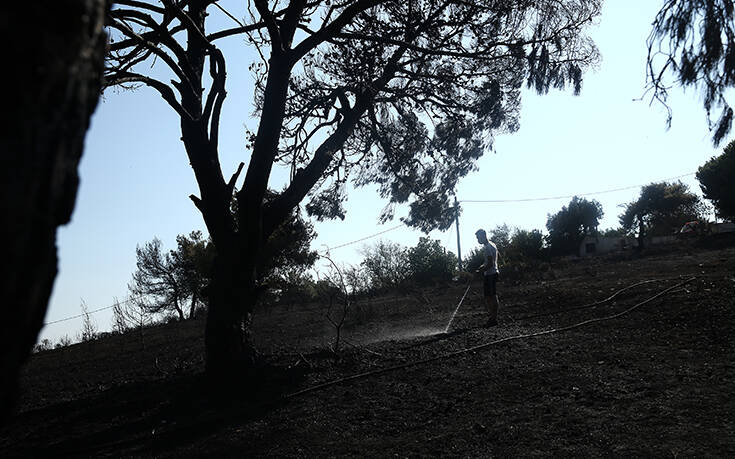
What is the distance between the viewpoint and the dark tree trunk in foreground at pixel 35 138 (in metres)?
0.66

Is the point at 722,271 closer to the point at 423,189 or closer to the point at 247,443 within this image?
the point at 423,189

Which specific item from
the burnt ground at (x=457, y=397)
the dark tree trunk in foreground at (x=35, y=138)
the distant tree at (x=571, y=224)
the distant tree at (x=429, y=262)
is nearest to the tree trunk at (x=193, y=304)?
the distant tree at (x=429, y=262)

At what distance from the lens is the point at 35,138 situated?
2.26 feet

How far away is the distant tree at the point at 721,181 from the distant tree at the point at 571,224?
25.8 ft

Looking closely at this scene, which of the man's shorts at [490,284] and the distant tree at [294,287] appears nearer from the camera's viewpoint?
the man's shorts at [490,284]

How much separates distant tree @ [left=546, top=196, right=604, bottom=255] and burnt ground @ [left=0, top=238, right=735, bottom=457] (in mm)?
25357

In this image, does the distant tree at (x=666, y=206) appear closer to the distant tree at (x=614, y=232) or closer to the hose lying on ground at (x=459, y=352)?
the distant tree at (x=614, y=232)

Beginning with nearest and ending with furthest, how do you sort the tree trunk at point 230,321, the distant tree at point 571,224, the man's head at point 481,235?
the tree trunk at point 230,321, the man's head at point 481,235, the distant tree at point 571,224

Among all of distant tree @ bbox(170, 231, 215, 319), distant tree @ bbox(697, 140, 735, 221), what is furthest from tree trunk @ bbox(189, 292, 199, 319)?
distant tree @ bbox(697, 140, 735, 221)

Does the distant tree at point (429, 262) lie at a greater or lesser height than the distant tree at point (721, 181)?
lesser

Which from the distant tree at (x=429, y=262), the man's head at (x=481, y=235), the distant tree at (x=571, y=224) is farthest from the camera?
the distant tree at (x=571, y=224)

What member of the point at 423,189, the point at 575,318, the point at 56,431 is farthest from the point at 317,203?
the point at 56,431

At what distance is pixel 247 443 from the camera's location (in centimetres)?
388

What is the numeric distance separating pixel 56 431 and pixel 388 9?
235 inches
